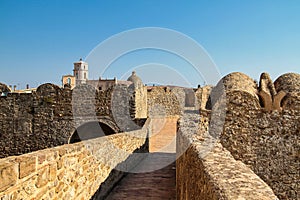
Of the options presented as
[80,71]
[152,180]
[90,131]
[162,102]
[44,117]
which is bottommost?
[152,180]

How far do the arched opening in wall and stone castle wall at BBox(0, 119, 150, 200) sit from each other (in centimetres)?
615

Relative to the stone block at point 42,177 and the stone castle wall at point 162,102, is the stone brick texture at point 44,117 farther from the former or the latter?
the stone block at point 42,177

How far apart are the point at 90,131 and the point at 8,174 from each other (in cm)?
1227

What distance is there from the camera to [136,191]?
269 inches

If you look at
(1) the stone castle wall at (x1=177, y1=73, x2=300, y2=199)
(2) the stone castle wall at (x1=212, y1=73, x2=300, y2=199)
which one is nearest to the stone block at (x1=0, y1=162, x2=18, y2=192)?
(1) the stone castle wall at (x1=177, y1=73, x2=300, y2=199)

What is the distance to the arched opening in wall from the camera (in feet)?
45.4

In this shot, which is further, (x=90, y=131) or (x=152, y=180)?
(x=90, y=131)

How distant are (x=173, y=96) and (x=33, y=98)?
39.5ft

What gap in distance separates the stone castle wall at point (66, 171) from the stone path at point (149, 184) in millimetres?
280

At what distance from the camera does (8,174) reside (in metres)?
2.61

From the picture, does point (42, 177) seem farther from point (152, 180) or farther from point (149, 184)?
point (152, 180)

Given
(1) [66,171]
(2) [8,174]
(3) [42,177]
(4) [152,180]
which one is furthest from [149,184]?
(2) [8,174]

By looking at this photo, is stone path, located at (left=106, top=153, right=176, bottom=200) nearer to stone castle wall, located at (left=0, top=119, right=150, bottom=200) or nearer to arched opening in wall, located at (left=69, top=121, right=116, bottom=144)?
stone castle wall, located at (left=0, top=119, right=150, bottom=200)

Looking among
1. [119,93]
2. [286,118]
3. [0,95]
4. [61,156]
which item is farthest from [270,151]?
[0,95]
